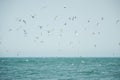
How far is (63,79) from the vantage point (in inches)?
1522

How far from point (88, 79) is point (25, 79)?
10332 mm

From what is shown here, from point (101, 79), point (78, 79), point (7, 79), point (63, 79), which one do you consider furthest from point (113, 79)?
point (7, 79)

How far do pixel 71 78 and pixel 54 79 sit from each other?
297 cm

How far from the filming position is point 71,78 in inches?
1563

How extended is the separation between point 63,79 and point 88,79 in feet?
13.2

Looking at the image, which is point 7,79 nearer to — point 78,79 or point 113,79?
point 78,79

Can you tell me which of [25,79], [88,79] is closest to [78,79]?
[88,79]

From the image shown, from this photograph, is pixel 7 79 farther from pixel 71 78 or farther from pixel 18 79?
pixel 71 78

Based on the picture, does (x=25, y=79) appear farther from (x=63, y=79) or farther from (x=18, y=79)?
(x=63, y=79)

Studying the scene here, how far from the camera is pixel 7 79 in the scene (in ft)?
127

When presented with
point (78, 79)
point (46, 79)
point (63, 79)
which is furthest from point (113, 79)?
point (46, 79)

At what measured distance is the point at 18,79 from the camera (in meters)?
40.2

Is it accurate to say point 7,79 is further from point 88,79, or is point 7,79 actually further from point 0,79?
point 88,79

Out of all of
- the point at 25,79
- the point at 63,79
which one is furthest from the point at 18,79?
the point at 63,79
